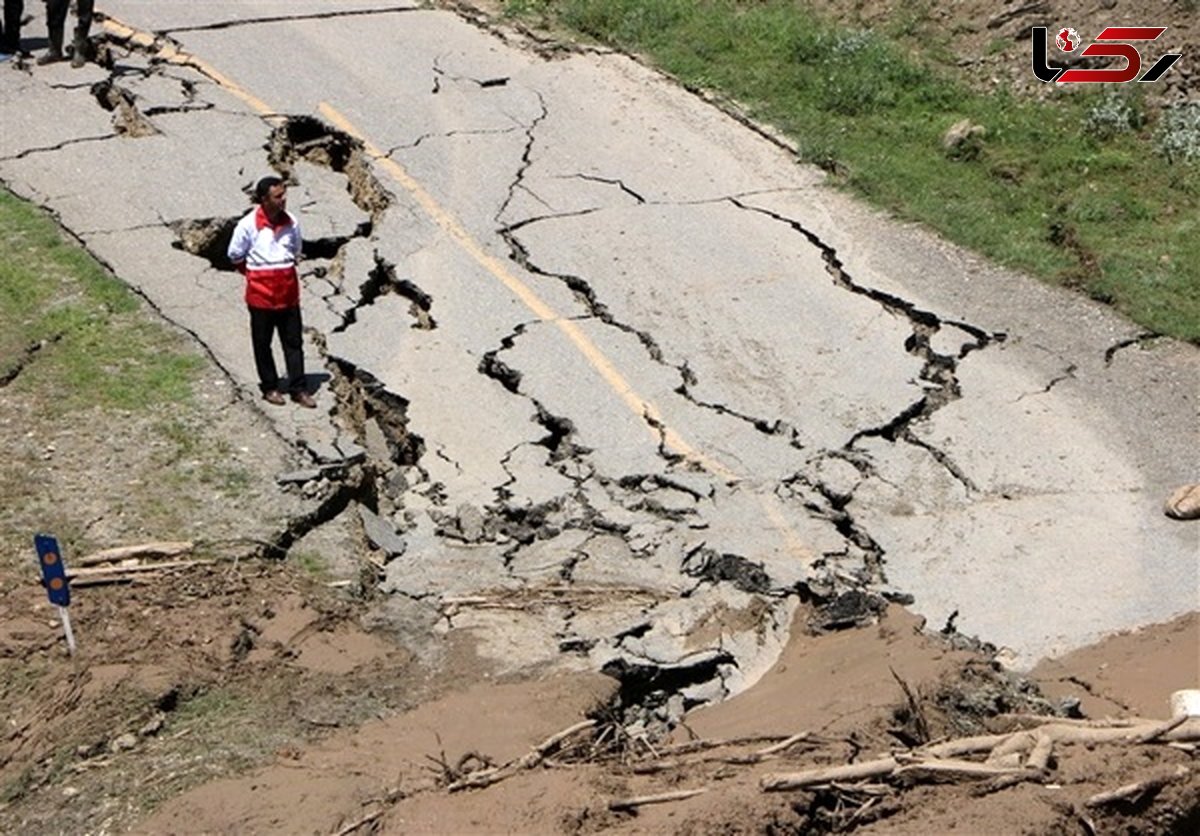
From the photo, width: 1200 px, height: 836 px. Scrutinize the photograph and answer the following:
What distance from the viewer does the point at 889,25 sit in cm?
1752

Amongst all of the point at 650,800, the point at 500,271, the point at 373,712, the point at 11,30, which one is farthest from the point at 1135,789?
the point at 11,30

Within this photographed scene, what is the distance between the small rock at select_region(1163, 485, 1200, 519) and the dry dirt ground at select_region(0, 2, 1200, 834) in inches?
42.5

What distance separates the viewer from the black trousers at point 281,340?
1170 cm

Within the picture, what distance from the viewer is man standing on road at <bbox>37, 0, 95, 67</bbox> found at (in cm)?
1689

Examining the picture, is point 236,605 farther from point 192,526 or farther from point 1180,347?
point 1180,347

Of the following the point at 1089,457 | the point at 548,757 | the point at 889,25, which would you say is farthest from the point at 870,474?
the point at 889,25

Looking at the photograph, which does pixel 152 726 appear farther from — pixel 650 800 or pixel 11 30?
pixel 11 30

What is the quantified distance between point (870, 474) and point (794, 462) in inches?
18.6

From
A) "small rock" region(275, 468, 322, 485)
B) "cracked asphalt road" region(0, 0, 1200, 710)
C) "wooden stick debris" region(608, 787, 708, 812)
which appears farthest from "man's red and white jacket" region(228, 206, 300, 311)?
"wooden stick debris" region(608, 787, 708, 812)

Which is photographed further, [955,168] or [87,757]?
[955,168]

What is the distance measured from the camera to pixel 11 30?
1745 centimetres

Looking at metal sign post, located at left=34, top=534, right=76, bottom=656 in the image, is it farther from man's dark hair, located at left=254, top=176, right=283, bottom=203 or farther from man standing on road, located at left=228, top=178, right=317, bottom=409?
man's dark hair, located at left=254, top=176, right=283, bottom=203

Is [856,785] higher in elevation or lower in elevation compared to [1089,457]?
higher

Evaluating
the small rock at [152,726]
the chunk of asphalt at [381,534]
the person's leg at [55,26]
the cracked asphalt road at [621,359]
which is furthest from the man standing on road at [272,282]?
the person's leg at [55,26]
